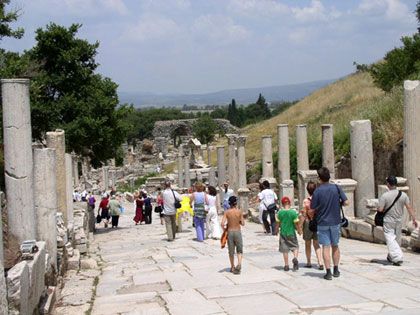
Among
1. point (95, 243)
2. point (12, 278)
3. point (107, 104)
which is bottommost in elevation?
point (95, 243)

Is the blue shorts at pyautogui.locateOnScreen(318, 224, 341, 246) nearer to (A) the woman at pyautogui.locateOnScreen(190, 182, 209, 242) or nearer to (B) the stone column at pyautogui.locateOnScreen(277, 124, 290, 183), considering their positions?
(A) the woman at pyautogui.locateOnScreen(190, 182, 209, 242)

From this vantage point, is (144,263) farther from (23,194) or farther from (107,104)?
(107,104)

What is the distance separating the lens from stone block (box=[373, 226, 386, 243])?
1158 centimetres

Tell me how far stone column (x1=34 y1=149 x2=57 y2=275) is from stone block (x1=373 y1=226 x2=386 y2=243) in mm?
6862

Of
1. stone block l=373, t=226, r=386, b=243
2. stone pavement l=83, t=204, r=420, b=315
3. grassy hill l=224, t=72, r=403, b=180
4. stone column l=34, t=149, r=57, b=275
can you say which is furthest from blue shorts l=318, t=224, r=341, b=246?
grassy hill l=224, t=72, r=403, b=180

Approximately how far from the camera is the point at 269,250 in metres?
11.3

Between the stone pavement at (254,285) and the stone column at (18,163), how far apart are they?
158cm

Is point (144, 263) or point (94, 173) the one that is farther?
point (94, 173)

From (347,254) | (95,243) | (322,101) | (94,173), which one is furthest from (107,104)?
(94,173)

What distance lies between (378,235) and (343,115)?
81.2ft

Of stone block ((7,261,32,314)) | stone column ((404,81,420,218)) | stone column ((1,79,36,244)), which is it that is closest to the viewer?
stone block ((7,261,32,314))

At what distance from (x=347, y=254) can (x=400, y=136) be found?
36.2ft

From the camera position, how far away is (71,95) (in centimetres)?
2011

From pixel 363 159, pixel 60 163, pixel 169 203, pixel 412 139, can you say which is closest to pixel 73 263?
pixel 60 163
